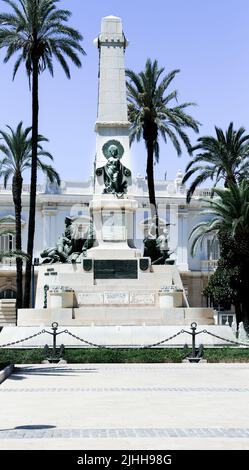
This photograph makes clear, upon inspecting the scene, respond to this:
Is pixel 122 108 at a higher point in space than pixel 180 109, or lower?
lower

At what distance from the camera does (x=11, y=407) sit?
11703 millimetres

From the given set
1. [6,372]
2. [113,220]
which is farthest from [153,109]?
[6,372]

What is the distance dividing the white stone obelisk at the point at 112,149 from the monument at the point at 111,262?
4 cm

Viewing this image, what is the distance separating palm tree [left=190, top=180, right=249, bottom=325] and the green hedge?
1558 centimetres

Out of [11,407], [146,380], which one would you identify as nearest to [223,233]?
[146,380]

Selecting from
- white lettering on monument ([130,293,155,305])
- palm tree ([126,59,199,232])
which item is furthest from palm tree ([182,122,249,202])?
white lettering on monument ([130,293,155,305])

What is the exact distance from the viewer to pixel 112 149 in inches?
1307

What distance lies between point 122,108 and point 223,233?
11.9 meters

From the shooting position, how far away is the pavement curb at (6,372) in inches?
644

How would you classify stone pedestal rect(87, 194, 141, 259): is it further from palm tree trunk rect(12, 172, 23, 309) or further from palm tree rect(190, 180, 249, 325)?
palm tree trunk rect(12, 172, 23, 309)

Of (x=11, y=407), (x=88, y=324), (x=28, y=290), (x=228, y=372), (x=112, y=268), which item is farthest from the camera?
(x=28, y=290)

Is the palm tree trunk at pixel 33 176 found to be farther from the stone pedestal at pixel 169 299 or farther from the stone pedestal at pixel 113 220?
the stone pedestal at pixel 169 299

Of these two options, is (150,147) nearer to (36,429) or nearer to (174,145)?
(174,145)

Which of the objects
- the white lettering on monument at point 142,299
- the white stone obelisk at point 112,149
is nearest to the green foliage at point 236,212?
the white stone obelisk at point 112,149
